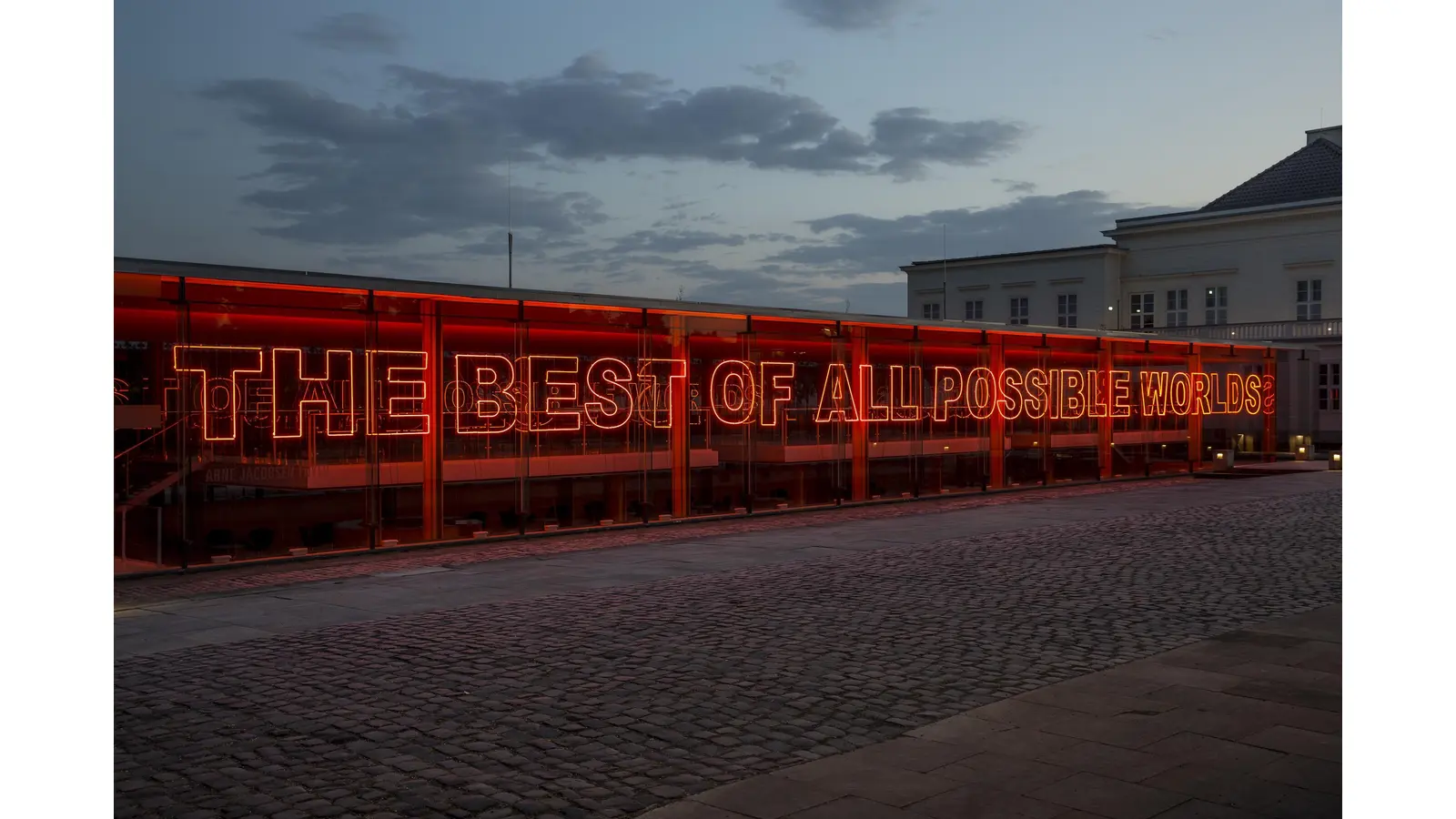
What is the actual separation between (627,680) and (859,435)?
14488 mm

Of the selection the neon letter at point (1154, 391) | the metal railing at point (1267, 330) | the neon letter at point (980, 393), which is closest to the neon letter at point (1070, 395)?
the neon letter at point (980, 393)

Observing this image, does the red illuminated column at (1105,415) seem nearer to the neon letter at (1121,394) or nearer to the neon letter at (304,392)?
the neon letter at (1121,394)

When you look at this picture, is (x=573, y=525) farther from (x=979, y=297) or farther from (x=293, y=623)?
(x=979, y=297)

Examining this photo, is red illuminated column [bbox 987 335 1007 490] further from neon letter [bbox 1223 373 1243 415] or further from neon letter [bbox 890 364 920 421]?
neon letter [bbox 1223 373 1243 415]

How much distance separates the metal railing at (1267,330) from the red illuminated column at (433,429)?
3661 cm

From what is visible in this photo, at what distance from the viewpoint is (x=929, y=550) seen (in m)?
15.3

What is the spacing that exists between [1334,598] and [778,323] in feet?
35.9

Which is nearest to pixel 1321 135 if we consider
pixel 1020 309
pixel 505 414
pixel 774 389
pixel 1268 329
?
pixel 1268 329

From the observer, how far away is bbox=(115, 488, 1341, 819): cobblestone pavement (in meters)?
6.07

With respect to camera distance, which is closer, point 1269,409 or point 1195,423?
point 1195,423

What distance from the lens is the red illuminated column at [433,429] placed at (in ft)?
51.7

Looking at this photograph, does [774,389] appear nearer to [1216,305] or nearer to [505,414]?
[505,414]

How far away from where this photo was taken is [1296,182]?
52844 millimetres
